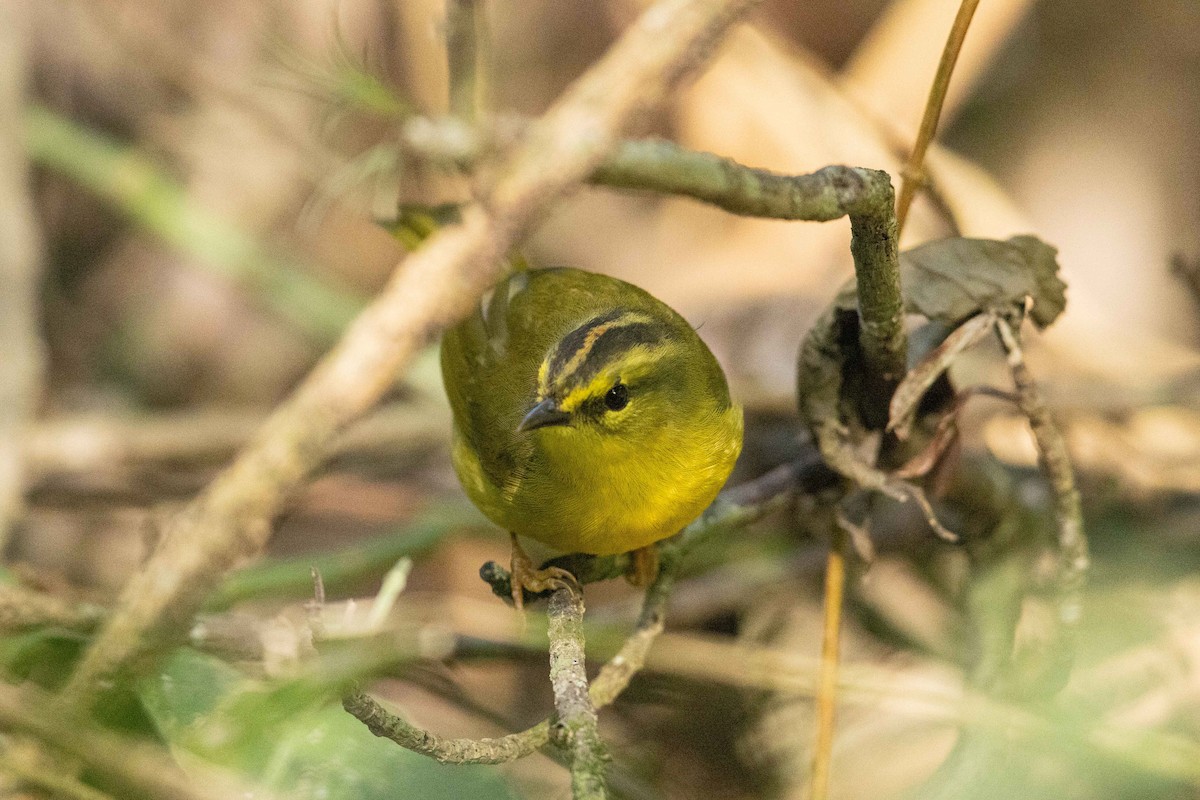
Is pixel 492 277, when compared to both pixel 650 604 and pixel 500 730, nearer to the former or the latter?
pixel 650 604

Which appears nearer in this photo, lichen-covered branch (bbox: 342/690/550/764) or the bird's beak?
lichen-covered branch (bbox: 342/690/550/764)

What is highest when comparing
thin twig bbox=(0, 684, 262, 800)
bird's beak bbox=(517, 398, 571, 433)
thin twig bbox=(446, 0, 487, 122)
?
thin twig bbox=(446, 0, 487, 122)

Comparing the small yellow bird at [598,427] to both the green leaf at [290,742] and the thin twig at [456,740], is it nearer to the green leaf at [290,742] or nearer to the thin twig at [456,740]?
the thin twig at [456,740]

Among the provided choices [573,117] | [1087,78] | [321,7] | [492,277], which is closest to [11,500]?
[492,277]

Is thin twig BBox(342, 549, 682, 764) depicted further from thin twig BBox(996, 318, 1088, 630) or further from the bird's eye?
thin twig BBox(996, 318, 1088, 630)

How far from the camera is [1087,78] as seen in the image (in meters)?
5.25

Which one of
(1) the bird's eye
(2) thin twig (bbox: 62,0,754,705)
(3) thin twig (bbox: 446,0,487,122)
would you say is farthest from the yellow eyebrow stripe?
(3) thin twig (bbox: 446,0,487,122)

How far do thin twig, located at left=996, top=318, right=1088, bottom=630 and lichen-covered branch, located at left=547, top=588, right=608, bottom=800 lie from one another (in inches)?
38.5

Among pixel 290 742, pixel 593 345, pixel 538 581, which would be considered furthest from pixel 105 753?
pixel 593 345

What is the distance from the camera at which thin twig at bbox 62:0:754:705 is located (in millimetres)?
2461

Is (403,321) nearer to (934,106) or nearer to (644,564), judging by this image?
(644,564)

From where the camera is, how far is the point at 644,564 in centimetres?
269

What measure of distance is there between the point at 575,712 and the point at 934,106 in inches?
52.9

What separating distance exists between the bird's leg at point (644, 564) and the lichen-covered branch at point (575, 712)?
703 mm
